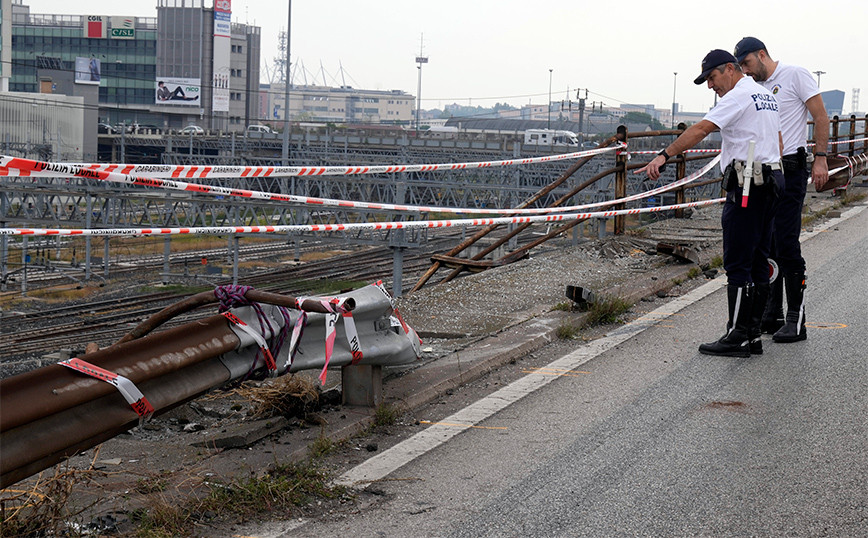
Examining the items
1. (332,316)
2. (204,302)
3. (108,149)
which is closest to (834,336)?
(332,316)

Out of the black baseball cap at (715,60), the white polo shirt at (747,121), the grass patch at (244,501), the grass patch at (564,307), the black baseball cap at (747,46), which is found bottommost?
the grass patch at (244,501)

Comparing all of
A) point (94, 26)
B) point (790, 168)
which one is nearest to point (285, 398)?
point (790, 168)

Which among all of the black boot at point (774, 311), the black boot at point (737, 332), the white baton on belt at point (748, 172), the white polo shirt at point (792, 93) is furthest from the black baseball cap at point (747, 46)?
the black boot at point (737, 332)

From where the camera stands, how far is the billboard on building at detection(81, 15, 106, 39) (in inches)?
4779

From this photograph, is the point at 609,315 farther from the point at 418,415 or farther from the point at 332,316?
the point at 332,316

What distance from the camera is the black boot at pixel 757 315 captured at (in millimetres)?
6469

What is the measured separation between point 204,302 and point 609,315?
12.9 ft

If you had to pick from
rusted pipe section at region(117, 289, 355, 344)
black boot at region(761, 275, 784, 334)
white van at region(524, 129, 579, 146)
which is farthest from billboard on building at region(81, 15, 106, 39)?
rusted pipe section at region(117, 289, 355, 344)

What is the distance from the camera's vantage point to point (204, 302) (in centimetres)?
420

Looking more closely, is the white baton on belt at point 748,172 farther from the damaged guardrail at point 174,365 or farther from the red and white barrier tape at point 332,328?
the red and white barrier tape at point 332,328

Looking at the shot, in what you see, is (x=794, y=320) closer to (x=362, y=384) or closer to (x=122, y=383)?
(x=362, y=384)

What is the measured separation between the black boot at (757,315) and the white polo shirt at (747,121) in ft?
2.71

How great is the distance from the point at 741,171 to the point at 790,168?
84cm

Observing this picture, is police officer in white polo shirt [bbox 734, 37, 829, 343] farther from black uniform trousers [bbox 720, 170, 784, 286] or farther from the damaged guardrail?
the damaged guardrail
